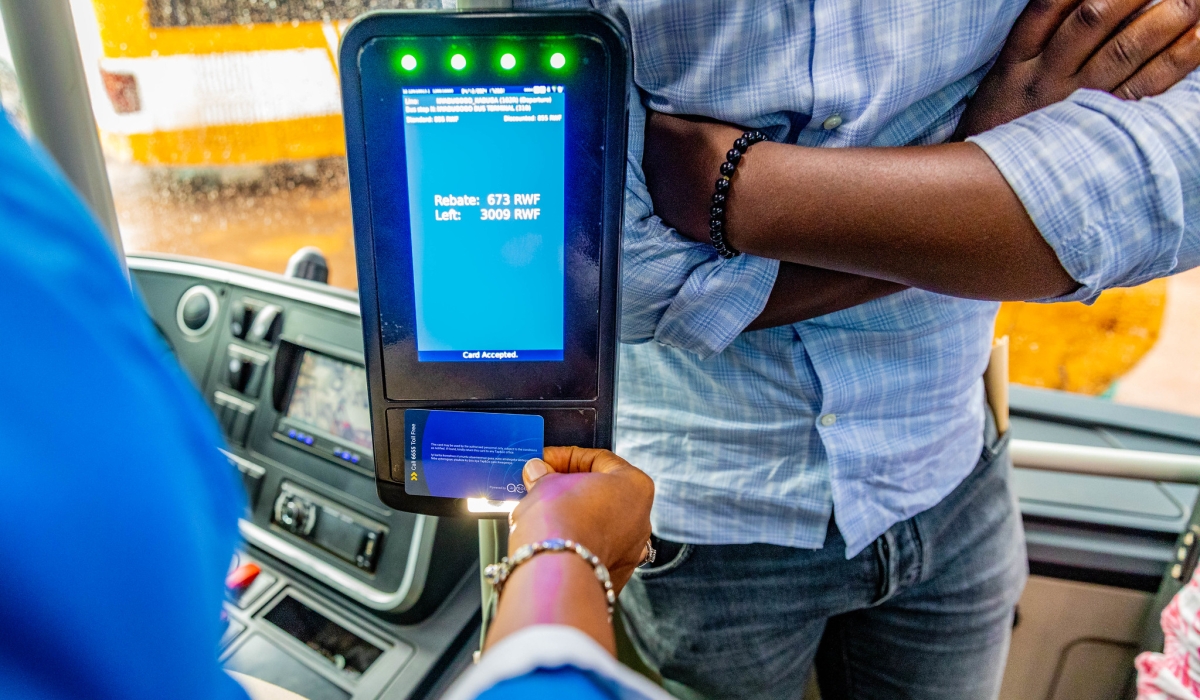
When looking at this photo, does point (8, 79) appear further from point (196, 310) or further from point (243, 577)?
point (196, 310)

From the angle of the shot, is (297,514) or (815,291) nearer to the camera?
(815,291)

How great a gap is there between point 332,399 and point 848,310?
2.83ft

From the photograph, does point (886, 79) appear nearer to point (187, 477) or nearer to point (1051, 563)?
point (187, 477)

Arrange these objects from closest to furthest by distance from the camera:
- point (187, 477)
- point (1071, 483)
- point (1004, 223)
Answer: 1. point (187, 477)
2. point (1004, 223)
3. point (1071, 483)

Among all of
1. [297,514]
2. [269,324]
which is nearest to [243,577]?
[297,514]

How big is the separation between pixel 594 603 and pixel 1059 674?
147 centimetres

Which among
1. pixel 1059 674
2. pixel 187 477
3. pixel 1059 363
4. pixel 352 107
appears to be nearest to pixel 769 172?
pixel 352 107

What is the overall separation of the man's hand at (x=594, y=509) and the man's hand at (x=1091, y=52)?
1.35 ft

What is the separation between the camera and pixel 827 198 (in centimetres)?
57

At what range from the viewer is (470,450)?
Answer: 0.59m

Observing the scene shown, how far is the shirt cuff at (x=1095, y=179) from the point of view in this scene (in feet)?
1.71

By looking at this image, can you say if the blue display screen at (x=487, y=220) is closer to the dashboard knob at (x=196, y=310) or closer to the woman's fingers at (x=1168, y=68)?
the woman's fingers at (x=1168, y=68)

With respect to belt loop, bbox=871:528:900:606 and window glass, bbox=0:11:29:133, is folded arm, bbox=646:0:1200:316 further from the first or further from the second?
window glass, bbox=0:11:29:133

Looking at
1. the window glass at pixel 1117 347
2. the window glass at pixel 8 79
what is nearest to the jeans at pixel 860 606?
the window glass at pixel 8 79
